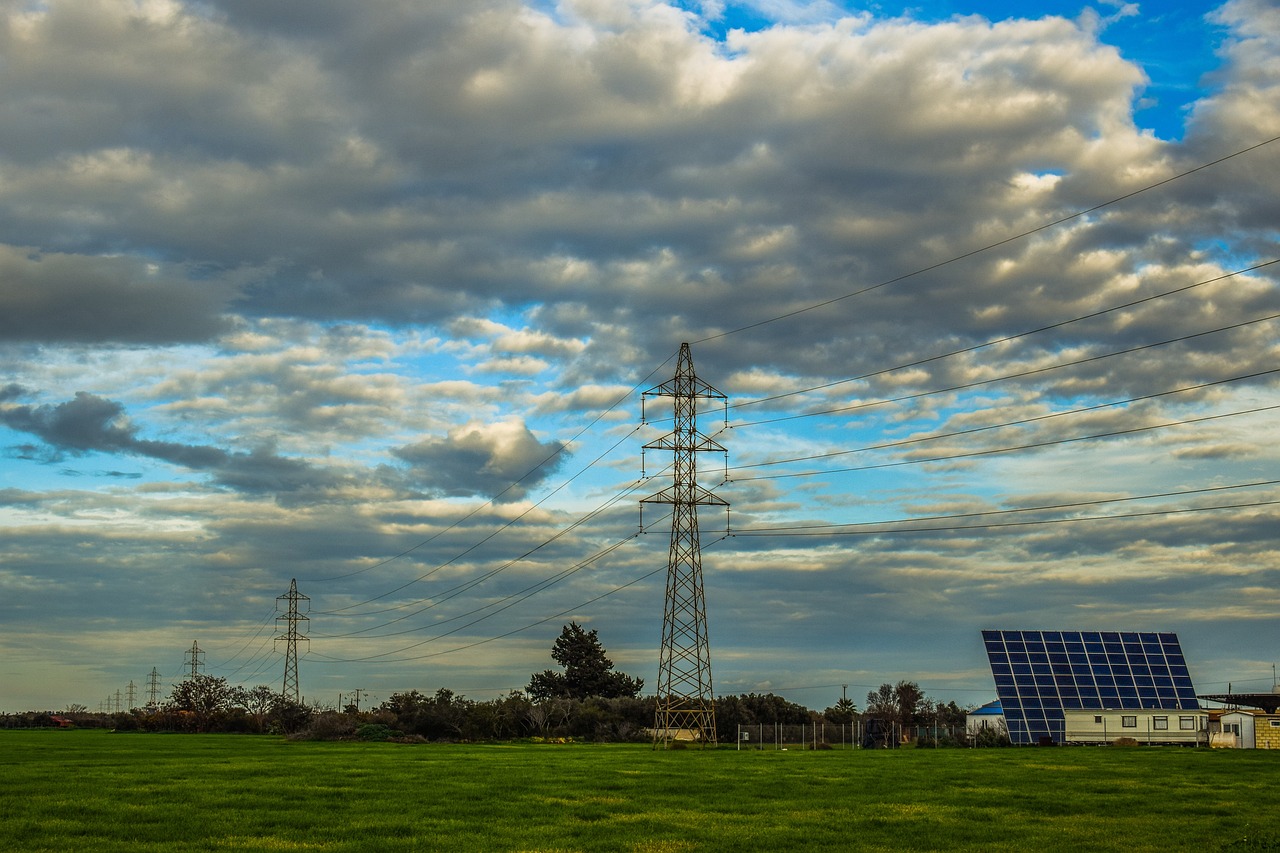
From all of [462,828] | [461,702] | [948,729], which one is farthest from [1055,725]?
[462,828]

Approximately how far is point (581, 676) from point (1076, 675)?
63734 mm

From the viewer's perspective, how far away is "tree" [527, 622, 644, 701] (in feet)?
454

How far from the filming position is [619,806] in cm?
3114

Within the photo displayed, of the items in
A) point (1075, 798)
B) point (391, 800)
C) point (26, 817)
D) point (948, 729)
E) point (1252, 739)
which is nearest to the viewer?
point (26, 817)

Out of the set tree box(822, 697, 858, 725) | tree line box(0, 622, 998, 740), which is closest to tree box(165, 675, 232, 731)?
tree line box(0, 622, 998, 740)

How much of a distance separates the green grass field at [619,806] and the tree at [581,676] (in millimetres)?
90007

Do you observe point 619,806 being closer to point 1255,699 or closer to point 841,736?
point 841,736

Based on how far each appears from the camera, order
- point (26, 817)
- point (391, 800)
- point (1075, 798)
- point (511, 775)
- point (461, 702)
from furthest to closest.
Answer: point (461, 702), point (511, 775), point (1075, 798), point (391, 800), point (26, 817)

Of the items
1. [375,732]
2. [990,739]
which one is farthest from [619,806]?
[375,732]

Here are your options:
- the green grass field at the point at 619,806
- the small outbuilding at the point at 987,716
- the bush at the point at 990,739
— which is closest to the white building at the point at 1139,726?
the bush at the point at 990,739

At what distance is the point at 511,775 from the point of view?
40.9m

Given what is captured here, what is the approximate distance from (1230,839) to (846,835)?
8924 millimetres

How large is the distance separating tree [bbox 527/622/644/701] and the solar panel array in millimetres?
54707

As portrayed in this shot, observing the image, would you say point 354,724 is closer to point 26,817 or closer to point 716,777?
point 716,777
